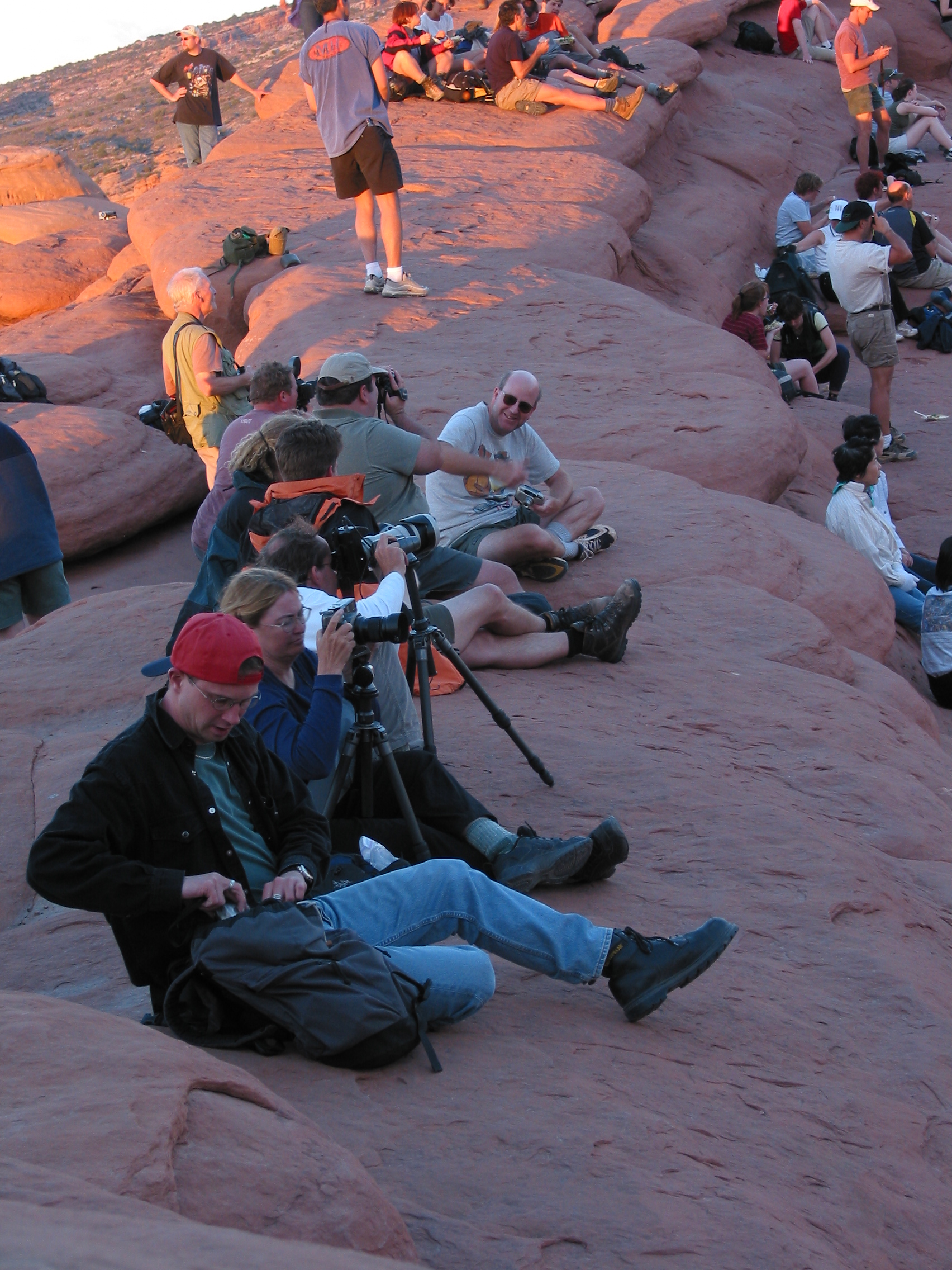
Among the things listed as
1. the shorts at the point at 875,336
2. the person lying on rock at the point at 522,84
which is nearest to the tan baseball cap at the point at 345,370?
the shorts at the point at 875,336

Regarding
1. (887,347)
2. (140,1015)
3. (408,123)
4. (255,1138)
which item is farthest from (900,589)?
(408,123)

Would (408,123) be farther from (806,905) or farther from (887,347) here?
(806,905)

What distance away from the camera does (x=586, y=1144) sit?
2.65 meters

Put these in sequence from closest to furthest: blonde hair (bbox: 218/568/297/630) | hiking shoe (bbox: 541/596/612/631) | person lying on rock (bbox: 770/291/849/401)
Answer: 1. blonde hair (bbox: 218/568/297/630)
2. hiking shoe (bbox: 541/596/612/631)
3. person lying on rock (bbox: 770/291/849/401)

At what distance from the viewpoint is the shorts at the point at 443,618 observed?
5203 millimetres

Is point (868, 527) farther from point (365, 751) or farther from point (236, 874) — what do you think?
point (236, 874)

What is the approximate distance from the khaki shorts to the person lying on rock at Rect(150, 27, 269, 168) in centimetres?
320

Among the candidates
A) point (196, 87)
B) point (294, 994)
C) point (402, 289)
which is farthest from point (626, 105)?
point (294, 994)

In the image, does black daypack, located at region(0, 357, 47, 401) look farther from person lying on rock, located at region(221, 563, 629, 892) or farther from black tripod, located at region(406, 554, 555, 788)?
person lying on rock, located at region(221, 563, 629, 892)

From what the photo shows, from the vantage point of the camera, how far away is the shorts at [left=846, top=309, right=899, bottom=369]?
11070mm

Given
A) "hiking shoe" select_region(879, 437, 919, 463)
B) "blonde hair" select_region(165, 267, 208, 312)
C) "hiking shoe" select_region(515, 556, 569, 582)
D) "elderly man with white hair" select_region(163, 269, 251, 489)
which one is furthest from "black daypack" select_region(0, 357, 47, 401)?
"hiking shoe" select_region(879, 437, 919, 463)

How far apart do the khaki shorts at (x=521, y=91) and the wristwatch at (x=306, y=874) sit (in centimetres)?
1344

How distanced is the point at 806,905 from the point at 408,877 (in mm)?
1478

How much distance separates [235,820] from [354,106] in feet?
23.1
